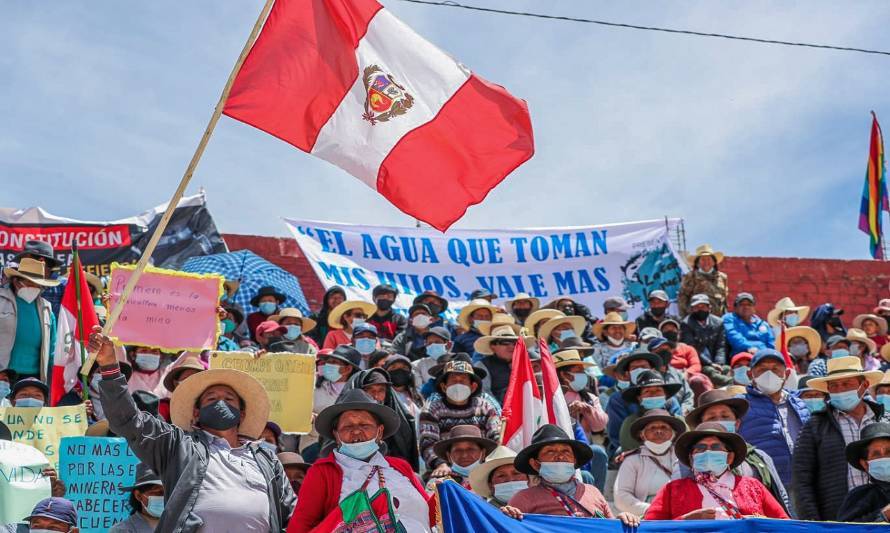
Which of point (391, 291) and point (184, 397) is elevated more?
point (391, 291)

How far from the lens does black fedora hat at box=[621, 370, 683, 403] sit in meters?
9.73

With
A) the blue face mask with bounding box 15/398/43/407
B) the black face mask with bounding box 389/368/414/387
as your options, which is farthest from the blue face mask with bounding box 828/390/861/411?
the blue face mask with bounding box 15/398/43/407

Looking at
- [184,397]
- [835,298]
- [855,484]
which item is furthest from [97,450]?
[835,298]

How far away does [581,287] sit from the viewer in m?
16.7

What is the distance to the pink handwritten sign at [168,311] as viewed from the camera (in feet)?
33.5

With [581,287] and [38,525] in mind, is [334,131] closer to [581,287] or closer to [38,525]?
[38,525]

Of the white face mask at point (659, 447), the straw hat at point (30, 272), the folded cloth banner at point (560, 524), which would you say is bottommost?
the folded cloth banner at point (560, 524)

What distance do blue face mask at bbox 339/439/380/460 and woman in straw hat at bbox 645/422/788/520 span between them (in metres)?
1.76

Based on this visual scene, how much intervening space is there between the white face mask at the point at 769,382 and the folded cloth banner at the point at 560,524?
157 inches

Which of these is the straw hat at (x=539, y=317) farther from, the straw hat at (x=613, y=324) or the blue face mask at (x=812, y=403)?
the blue face mask at (x=812, y=403)

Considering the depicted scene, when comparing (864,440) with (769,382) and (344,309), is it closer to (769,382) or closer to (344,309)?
(769,382)

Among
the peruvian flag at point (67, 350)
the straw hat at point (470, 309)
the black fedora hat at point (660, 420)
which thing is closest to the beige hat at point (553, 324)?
the straw hat at point (470, 309)

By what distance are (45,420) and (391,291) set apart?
21.5 feet

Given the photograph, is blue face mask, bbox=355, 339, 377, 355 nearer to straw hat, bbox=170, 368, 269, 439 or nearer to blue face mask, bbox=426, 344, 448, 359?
blue face mask, bbox=426, 344, 448, 359
